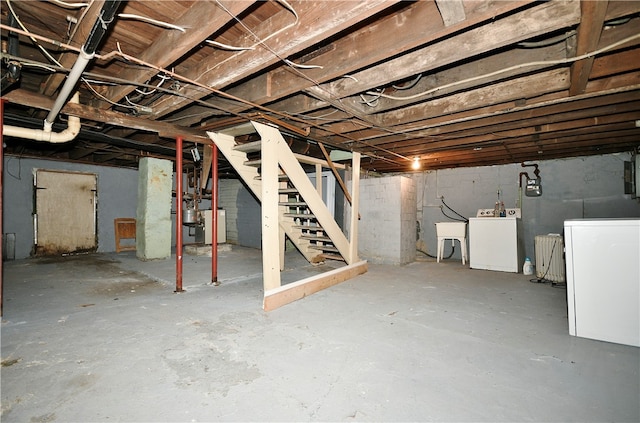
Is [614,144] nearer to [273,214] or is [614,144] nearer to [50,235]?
[273,214]

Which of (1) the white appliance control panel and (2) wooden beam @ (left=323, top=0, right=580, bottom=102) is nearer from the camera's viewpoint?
(2) wooden beam @ (left=323, top=0, right=580, bottom=102)

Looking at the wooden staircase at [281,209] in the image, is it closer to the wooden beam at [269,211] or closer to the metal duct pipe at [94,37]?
the wooden beam at [269,211]

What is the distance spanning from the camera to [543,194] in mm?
5309

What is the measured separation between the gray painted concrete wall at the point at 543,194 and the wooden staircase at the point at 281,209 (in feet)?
9.41

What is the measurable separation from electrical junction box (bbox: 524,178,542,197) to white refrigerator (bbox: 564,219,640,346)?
12.1 ft

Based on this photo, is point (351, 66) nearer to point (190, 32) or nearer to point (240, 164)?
point (190, 32)

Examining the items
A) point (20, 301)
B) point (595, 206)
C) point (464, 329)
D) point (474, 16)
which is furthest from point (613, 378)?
point (20, 301)

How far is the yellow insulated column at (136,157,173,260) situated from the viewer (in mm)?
5480

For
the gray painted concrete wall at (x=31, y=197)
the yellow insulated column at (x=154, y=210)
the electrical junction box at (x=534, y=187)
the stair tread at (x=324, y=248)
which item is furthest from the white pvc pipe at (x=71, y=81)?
the electrical junction box at (x=534, y=187)

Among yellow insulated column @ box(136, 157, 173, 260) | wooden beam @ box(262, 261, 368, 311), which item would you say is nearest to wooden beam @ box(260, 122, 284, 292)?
wooden beam @ box(262, 261, 368, 311)

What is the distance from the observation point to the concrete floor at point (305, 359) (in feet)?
4.54

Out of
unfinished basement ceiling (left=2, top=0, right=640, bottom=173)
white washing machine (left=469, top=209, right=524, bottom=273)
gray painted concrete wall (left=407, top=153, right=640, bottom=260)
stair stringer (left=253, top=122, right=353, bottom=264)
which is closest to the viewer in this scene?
unfinished basement ceiling (left=2, top=0, right=640, bottom=173)

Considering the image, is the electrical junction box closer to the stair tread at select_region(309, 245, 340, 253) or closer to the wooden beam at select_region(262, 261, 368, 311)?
the wooden beam at select_region(262, 261, 368, 311)

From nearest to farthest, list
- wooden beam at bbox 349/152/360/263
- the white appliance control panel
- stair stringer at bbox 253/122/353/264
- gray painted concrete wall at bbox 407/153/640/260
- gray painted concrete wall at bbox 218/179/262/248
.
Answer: stair stringer at bbox 253/122/353/264, wooden beam at bbox 349/152/360/263, gray painted concrete wall at bbox 407/153/640/260, the white appliance control panel, gray painted concrete wall at bbox 218/179/262/248
